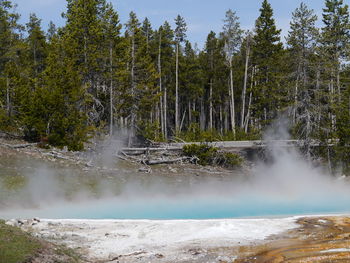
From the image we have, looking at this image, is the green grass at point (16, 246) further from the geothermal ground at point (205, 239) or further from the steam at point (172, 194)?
the steam at point (172, 194)

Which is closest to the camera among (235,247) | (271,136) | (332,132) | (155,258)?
(155,258)

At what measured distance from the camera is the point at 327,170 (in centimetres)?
2853

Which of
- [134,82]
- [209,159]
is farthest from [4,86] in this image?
[209,159]

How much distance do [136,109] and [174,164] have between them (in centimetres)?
734

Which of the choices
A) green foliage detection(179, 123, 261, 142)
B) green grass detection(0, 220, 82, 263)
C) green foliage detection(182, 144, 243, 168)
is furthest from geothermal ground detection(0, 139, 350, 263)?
green foliage detection(179, 123, 261, 142)

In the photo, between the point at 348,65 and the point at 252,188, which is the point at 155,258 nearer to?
the point at 252,188

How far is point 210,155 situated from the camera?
3003 cm

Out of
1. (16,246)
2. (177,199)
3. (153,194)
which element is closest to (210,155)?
(153,194)

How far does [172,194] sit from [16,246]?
12.5 m

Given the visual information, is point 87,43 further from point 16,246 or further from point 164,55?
point 16,246

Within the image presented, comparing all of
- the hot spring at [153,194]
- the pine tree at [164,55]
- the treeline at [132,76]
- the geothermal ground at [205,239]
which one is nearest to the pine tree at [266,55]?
the treeline at [132,76]

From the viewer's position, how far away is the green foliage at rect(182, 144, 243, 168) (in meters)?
29.9

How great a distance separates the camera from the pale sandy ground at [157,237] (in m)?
10.2

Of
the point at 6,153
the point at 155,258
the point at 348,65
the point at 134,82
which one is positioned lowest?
the point at 155,258
